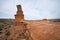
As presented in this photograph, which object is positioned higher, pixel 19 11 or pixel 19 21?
pixel 19 11

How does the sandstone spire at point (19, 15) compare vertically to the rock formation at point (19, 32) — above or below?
above

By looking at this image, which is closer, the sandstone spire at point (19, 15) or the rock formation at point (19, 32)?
the rock formation at point (19, 32)

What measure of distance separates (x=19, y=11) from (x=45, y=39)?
4.91 meters

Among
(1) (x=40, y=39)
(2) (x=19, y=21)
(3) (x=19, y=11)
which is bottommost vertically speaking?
(1) (x=40, y=39)

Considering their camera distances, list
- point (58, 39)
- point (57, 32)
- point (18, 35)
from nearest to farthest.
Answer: point (58, 39) → point (18, 35) → point (57, 32)

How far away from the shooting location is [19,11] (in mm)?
14469

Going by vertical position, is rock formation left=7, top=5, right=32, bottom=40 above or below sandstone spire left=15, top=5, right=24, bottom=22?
below

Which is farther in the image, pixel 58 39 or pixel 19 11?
pixel 19 11

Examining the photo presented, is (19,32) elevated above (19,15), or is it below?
below

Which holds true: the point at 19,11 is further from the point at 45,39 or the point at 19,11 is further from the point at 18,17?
the point at 45,39

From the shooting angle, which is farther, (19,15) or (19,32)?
(19,15)

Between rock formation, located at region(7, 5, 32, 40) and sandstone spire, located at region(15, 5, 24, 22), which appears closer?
rock formation, located at region(7, 5, 32, 40)

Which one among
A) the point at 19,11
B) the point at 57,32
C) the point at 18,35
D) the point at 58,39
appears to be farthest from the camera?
the point at 19,11

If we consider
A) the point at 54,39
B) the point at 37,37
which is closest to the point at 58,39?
the point at 54,39
